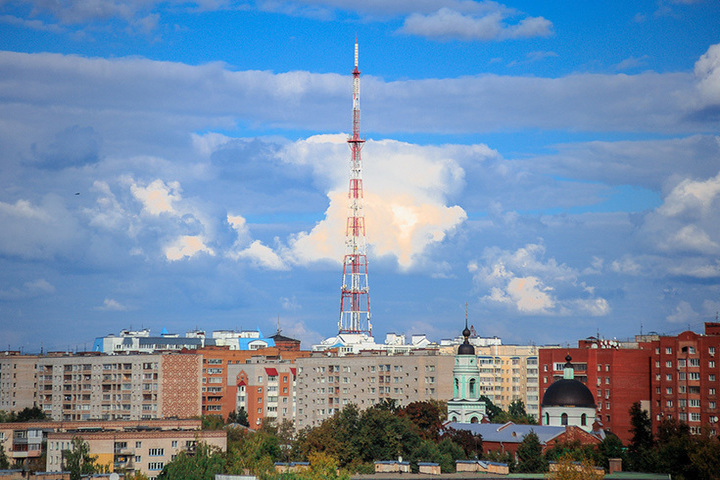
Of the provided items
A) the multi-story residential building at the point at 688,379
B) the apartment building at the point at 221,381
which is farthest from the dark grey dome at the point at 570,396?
the apartment building at the point at 221,381

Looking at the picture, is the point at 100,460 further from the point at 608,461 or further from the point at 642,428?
the point at 642,428

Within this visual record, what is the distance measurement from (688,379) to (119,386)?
64.6 m

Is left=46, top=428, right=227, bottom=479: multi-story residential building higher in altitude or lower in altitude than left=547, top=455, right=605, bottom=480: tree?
higher

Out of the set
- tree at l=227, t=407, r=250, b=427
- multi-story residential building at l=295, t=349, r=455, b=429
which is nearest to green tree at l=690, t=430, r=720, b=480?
multi-story residential building at l=295, t=349, r=455, b=429

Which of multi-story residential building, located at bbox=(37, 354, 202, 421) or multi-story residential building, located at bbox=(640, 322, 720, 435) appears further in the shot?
multi-story residential building, located at bbox=(37, 354, 202, 421)

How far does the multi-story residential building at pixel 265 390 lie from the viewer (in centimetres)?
15712

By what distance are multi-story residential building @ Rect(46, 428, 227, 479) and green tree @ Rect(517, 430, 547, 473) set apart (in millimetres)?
23468

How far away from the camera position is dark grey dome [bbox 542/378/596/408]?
111 m

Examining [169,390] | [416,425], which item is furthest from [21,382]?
[416,425]

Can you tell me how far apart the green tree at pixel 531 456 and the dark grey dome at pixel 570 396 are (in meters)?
10.6

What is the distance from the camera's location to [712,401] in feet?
358

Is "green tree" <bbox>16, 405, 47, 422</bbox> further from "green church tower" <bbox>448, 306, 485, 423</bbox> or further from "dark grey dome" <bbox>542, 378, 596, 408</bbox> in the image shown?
"dark grey dome" <bbox>542, 378, 596, 408</bbox>

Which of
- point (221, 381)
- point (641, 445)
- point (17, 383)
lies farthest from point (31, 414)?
point (641, 445)

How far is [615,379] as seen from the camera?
128125mm
